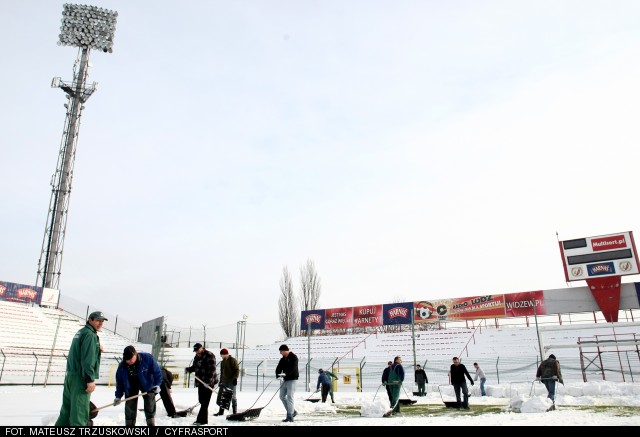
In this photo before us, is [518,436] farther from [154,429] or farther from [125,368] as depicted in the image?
[125,368]

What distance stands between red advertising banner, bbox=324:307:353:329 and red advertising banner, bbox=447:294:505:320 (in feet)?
30.7

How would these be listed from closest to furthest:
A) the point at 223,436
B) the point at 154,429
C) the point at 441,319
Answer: the point at 223,436 → the point at 154,429 → the point at 441,319

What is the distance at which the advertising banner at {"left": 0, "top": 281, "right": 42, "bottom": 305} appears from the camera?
110 feet

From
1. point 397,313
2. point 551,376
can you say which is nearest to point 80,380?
point 551,376

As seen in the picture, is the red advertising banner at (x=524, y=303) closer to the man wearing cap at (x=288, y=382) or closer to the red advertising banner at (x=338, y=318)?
the red advertising banner at (x=338, y=318)

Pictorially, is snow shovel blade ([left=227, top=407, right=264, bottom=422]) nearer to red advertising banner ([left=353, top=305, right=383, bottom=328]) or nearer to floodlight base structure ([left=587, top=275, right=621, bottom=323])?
Answer: floodlight base structure ([left=587, top=275, right=621, bottom=323])

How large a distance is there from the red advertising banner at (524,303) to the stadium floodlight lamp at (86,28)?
4415 cm

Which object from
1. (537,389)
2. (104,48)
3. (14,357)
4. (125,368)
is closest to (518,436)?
(125,368)

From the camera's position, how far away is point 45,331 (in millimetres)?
31781

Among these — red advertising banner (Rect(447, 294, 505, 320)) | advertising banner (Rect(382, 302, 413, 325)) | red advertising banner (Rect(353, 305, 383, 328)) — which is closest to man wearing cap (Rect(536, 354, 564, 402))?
red advertising banner (Rect(447, 294, 505, 320))

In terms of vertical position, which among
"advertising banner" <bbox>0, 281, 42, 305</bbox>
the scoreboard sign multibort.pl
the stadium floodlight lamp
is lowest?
"advertising banner" <bbox>0, 281, 42, 305</bbox>

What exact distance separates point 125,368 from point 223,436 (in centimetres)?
253

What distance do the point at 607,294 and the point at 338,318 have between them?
2182 centimetres

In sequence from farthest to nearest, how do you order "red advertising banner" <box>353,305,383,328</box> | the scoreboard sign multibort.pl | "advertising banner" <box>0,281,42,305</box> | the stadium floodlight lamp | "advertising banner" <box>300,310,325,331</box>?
the stadium floodlight lamp < "advertising banner" <box>300,310,325,331</box> < "red advertising banner" <box>353,305,383,328</box> < "advertising banner" <box>0,281,42,305</box> < the scoreboard sign multibort.pl
